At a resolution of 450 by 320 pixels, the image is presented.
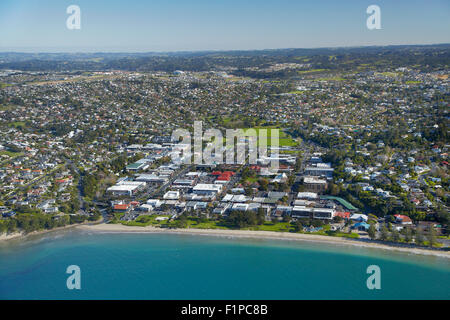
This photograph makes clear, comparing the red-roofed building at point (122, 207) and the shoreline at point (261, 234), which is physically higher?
the red-roofed building at point (122, 207)

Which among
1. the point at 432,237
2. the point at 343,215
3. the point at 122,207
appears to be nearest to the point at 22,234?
the point at 122,207

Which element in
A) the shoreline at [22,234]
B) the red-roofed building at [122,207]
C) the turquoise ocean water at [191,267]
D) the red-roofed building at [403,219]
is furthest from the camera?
the red-roofed building at [122,207]

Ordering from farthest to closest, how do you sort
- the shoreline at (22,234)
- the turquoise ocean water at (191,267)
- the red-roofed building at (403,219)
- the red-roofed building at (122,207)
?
the red-roofed building at (122,207), the shoreline at (22,234), the red-roofed building at (403,219), the turquoise ocean water at (191,267)

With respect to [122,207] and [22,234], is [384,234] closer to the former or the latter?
[122,207]

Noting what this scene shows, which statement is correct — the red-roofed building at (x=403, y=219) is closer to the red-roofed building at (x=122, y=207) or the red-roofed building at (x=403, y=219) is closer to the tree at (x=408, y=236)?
the tree at (x=408, y=236)

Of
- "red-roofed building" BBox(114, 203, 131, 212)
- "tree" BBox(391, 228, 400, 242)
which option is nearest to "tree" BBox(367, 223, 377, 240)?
"tree" BBox(391, 228, 400, 242)

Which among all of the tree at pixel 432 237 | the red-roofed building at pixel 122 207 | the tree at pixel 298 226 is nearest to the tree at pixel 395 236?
the tree at pixel 432 237

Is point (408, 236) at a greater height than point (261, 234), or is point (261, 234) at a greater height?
point (408, 236)
